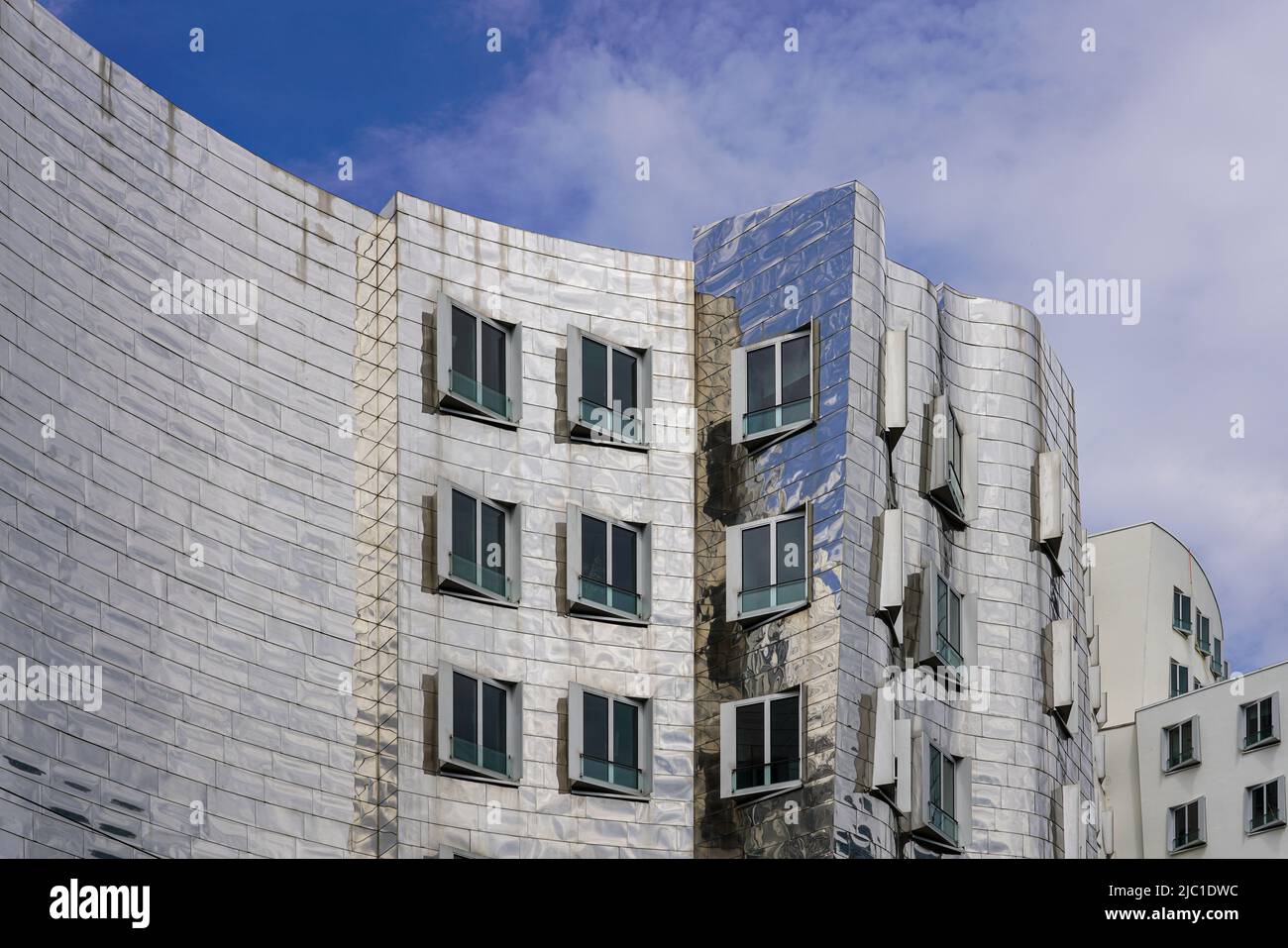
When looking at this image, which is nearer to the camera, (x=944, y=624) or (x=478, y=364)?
(x=478, y=364)

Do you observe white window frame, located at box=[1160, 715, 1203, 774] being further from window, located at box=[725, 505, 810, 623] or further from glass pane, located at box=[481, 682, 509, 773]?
glass pane, located at box=[481, 682, 509, 773]

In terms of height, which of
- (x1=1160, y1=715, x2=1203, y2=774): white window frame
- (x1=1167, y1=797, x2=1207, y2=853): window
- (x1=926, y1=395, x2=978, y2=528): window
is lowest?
(x1=1167, y1=797, x2=1207, y2=853): window

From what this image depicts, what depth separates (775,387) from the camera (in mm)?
40625

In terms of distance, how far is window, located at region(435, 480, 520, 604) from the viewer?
123 feet

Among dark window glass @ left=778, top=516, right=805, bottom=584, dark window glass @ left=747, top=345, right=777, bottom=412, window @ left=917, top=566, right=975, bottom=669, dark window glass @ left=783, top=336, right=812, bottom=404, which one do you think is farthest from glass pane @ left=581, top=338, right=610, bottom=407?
window @ left=917, top=566, right=975, bottom=669

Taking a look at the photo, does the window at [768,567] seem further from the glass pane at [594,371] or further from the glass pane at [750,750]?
the glass pane at [594,371]

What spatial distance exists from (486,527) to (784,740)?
22.0 ft

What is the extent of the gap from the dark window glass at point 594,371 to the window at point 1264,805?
2760cm

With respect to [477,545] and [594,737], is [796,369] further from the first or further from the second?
[594,737]

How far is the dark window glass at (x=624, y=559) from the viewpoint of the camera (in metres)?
39.6

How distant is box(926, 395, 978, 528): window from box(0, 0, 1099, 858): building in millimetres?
86

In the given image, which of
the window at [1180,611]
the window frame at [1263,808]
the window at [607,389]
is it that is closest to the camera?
the window at [607,389]

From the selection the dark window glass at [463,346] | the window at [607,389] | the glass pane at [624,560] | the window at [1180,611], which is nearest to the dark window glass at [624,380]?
the window at [607,389]

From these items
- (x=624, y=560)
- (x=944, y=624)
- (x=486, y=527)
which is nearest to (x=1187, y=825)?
(x=944, y=624)
